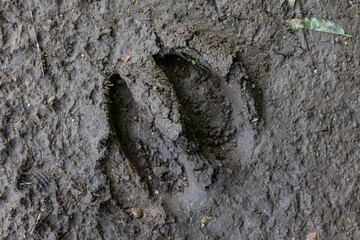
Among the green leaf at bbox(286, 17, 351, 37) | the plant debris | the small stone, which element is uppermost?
the green leaf at bbox(286, 17, 351, 37)

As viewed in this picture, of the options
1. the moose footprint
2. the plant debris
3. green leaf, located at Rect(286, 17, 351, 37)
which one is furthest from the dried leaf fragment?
the plant debris

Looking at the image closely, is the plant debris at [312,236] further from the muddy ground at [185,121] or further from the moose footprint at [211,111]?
the moose footprint at [211,111]

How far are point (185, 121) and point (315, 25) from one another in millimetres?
866

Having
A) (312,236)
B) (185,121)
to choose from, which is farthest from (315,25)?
(312,236)

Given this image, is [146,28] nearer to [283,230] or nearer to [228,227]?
[228,227]

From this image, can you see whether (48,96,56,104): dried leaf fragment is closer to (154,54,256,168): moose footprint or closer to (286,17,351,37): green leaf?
(154,54,256,168): moose footprint

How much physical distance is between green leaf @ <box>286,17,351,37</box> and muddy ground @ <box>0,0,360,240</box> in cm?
3

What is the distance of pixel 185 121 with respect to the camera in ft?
5.43

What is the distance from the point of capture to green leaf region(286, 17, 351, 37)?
1.73 metres

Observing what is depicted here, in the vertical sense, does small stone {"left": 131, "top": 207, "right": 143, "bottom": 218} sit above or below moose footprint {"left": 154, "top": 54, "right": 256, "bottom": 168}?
below

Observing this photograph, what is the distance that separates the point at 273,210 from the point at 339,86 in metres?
0.74

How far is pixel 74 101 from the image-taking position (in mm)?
1711

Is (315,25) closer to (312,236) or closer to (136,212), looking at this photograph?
(312,236)

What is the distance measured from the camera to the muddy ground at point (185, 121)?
1.68 metres
